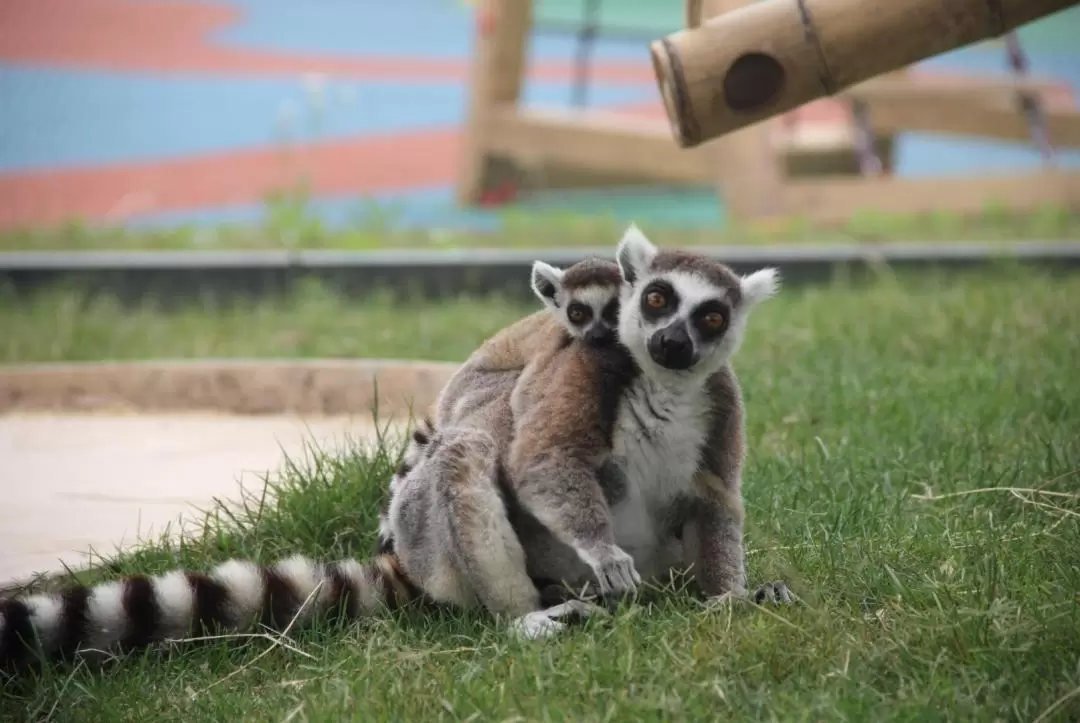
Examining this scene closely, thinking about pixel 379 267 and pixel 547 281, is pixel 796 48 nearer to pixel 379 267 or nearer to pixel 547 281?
pixel 547 281

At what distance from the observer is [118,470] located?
14.4 ft

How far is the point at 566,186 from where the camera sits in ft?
35.0

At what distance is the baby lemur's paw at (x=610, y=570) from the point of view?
2.76 m

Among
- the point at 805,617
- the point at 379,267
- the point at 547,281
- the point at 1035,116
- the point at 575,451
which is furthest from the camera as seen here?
the point at 1035,116

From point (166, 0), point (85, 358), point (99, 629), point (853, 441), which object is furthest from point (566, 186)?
point (166, 0)

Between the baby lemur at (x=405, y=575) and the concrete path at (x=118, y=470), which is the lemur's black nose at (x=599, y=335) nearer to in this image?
the baby lemur at (x=405, y=575)

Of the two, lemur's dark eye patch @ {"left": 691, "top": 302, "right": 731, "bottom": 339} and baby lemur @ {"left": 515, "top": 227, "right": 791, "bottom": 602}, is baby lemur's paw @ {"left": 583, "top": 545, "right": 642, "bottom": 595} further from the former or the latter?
lemur's dark eye patch @ {"left": 691, "top": 302, "right": 731, "bottom": 339}

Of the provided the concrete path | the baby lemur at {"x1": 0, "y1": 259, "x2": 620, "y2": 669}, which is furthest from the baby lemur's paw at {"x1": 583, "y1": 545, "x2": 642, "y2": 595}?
the concrete path

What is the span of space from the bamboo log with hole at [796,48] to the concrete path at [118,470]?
130cm

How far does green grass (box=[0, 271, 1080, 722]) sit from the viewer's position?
95.5 inches

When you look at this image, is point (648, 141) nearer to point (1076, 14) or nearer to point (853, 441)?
point (853, 441)

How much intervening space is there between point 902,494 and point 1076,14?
19.0m

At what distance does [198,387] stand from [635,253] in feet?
8.28

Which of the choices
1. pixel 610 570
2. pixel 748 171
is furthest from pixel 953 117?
pixel 610 570
